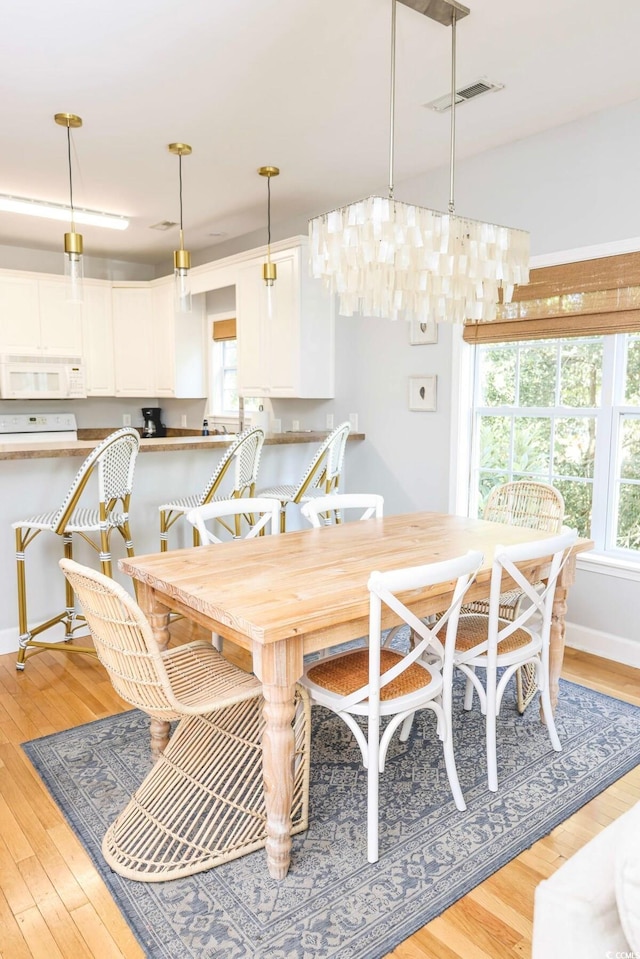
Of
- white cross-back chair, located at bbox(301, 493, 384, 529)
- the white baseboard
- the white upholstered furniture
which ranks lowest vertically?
the white baseboard

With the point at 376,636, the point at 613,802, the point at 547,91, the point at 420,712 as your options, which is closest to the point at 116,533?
the point at 420,712

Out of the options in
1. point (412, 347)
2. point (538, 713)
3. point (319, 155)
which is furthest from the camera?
point (412, 347)

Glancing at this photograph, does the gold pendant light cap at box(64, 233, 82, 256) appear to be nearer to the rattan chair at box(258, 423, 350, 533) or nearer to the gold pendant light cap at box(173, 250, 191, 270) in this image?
the gold pendant light cap at box(173, 250, 191, 270)

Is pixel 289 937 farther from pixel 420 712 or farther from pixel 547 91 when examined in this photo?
pixel 547 91

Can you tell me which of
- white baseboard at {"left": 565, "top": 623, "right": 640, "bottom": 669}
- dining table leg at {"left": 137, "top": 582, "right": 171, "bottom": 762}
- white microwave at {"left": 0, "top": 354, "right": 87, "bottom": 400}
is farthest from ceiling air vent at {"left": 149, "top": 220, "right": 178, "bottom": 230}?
white baseboard at {"left": 565, "top": 623, "right": 640, "bottom": 669}

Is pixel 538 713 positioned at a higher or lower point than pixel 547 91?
lower

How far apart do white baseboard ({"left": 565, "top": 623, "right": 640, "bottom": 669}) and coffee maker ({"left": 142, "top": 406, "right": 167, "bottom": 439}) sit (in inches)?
183

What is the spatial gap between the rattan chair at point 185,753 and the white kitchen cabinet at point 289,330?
9.06ft

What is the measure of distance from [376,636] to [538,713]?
137cm

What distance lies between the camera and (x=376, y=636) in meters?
1.77

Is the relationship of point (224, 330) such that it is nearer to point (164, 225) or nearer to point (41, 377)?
point (164, 225)

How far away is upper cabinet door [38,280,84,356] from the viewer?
5.67 m

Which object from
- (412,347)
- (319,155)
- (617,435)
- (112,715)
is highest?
(319,155)

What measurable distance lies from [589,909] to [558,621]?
1.86 meters
